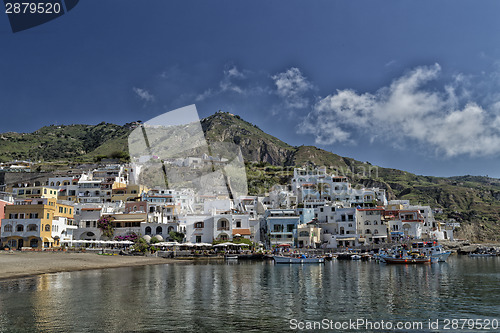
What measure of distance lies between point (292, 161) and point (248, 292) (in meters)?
132

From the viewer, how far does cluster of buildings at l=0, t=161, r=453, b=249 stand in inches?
1922

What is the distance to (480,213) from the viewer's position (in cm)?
10550

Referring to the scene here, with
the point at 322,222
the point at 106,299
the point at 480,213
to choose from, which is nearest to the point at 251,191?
the point at 322,222

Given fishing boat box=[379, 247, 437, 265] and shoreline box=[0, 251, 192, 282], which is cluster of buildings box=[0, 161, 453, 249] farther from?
fishing boat box=[379, 247, 437, 265]

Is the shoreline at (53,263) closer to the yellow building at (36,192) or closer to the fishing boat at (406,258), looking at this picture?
the fishing boat at (406,258)

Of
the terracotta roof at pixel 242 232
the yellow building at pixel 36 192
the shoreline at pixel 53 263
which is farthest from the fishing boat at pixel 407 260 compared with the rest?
the yellow building at pixel 36 192

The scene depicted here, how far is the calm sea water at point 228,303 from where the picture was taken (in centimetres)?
1400

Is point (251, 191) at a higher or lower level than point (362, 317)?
higher

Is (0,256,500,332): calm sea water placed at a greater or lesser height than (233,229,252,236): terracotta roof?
lesser

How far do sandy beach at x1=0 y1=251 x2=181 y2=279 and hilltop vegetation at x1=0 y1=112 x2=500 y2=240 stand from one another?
49659mm

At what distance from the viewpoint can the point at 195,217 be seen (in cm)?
5609

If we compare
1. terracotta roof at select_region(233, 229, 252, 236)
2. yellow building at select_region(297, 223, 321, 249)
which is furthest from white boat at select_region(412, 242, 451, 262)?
terracotta roof at select_region(233, 229, 252, 236)

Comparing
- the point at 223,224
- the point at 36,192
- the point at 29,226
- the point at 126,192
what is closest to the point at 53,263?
the point at 29,226

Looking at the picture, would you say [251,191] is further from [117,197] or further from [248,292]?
[248,292]
